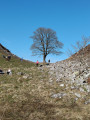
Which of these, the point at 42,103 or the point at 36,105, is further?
the point at 42,103

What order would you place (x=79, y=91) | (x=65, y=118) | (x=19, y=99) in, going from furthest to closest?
(x=79, y=91) < (x=19, y=99) < (x=65, y=118)

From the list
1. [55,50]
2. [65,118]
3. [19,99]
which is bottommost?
[65,118]

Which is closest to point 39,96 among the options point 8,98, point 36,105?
point 36,105

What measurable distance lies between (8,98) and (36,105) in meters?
2.37

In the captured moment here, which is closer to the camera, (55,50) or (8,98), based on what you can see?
(8,98)

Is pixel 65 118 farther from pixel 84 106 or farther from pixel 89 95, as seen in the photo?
pixel 89 95

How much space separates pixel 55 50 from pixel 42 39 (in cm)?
572

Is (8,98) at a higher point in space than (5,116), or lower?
higher

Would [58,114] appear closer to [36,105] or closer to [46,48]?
[36,105]

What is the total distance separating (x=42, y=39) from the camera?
1941 inches

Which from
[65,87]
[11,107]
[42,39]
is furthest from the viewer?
[42,39]

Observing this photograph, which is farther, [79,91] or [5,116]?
[79,91]

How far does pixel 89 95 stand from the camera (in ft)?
39.1

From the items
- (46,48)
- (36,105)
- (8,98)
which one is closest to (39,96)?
(36,105)
